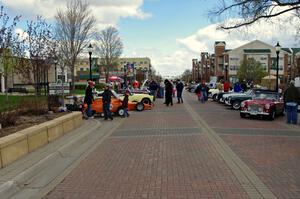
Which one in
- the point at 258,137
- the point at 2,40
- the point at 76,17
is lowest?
the point at 258,137

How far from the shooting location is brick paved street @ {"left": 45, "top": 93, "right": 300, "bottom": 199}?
7.07m

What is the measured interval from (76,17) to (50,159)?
1949 inches

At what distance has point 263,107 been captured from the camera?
68.2 feet

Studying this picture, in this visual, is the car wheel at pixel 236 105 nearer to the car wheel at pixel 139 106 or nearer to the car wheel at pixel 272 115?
the car wheel at pixel 139 106

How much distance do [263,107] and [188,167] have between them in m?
12.7

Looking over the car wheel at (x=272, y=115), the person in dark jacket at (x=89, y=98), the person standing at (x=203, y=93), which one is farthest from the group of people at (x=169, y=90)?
the person in dark jacket at (x=89, y=98)

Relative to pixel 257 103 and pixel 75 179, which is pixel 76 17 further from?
pixel 75 179

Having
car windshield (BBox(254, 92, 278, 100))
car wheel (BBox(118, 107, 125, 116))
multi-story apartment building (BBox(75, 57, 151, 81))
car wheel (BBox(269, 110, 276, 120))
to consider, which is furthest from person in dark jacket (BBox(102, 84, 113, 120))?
multi-story apartment building (BBox(75, 57, 151, 81))

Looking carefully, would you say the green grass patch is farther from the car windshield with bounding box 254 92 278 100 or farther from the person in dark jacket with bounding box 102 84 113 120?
the car windshield with bounding box 254 92 278 100

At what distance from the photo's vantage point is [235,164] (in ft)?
30.6

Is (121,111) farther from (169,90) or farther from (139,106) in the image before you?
(169,90)

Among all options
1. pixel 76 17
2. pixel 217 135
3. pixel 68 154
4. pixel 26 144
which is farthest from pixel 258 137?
pixel 76 17

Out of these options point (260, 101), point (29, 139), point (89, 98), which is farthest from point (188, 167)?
point (260, 101)

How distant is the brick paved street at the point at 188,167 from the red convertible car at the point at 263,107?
5529 mm
